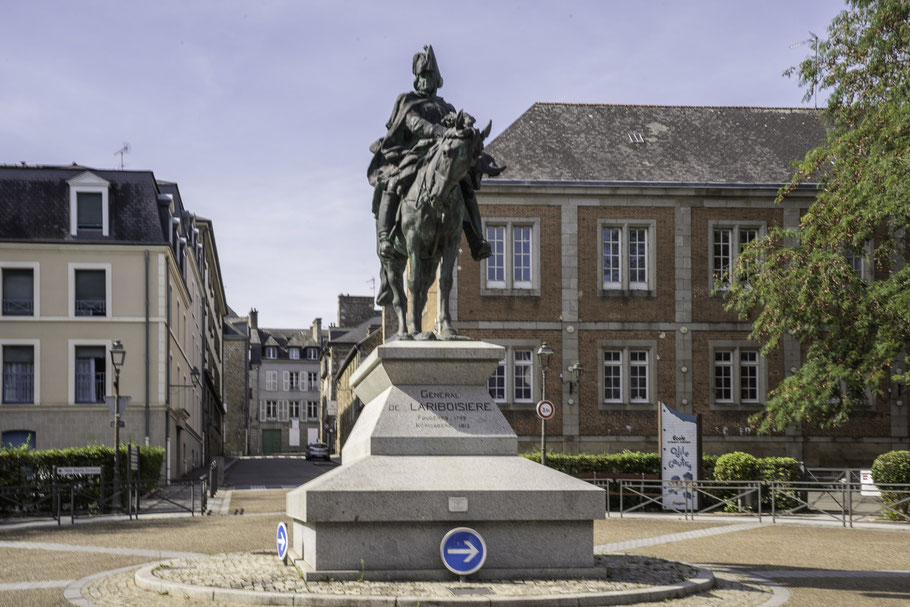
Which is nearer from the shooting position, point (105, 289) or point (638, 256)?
point (638, 256)

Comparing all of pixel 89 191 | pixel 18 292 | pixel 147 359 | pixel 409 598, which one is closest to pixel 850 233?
pixel 409 598

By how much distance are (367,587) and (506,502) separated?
1.50 m

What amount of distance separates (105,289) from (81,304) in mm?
921

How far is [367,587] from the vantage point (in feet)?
30.5

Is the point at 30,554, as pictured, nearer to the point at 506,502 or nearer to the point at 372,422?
the point at 372,422

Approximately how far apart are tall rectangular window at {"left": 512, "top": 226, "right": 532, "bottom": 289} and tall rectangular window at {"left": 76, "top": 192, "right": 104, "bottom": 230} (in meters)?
13.9

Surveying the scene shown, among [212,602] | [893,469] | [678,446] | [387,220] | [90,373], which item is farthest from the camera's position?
[90,373]

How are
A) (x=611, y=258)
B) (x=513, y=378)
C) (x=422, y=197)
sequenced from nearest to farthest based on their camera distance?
(x=422, y=197), (x=513, y=378), (x=611, y=258)

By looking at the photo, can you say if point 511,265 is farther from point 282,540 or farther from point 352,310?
point 352,310

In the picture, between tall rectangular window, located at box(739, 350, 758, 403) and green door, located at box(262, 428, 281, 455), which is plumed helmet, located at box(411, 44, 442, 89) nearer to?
tall rectangular window, located at box(739, 350, 758, 403)

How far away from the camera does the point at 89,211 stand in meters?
37.3

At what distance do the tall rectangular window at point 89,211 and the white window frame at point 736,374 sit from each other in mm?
20763

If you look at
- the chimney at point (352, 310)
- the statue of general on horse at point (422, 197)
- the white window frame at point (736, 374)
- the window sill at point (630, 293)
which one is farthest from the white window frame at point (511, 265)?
the chimney at point (352, 310)


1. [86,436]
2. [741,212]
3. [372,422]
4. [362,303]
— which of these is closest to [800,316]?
[741,212]
